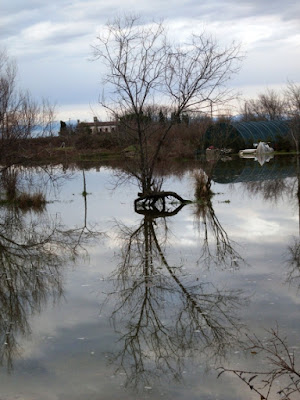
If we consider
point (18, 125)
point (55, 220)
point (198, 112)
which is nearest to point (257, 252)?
point (55, 220)

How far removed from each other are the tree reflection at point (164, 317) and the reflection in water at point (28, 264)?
4.09ft

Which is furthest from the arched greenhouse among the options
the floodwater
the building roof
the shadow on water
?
the shadow on water

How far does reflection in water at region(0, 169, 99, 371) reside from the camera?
8.30 metres

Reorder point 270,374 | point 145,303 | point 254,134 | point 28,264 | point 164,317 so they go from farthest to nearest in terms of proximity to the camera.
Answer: point 254,134
point 28,264
point 145,303
point 164,317
point 270,374

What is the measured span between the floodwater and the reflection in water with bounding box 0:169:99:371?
0.03 m

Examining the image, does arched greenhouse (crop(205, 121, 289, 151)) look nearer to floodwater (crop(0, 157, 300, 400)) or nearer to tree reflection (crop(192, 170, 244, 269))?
tree reflection (crop(192, 170, 244, 269))

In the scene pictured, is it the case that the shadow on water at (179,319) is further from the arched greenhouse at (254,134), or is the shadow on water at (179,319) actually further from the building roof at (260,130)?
the building roof at (260,130)

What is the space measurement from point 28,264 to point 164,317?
4.86 meters

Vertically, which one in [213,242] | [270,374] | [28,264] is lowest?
[270,374]

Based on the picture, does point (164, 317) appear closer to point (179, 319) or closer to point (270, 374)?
point (179, 319)

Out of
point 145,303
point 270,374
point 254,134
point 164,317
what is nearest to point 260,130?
point 254,134

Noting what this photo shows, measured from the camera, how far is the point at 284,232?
14422 millimetres

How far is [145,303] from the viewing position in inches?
352

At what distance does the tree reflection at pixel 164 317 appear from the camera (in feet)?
22.0
